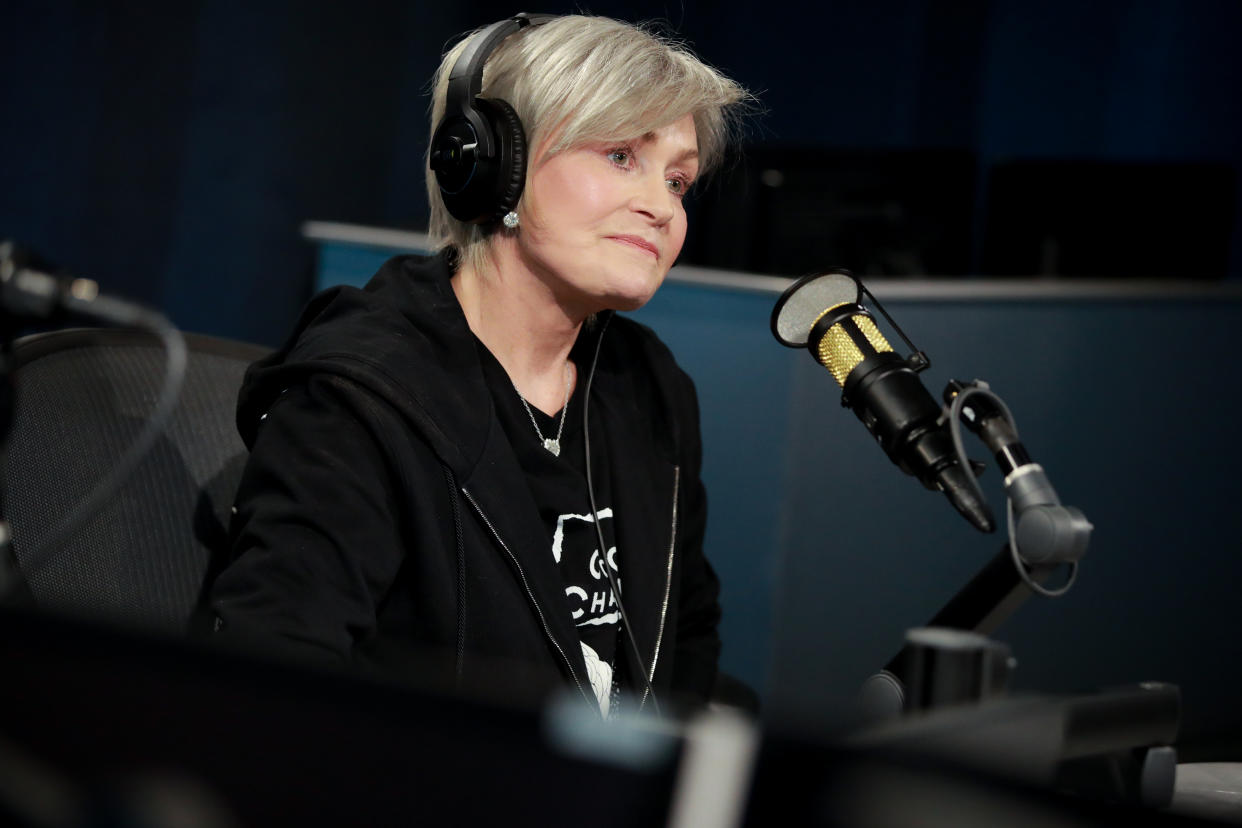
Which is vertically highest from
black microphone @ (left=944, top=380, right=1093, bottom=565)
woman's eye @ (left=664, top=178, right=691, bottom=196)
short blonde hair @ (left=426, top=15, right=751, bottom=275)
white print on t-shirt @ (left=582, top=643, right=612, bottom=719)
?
short blonde hair @ (left=426, top=15, right=751, bottom=275)

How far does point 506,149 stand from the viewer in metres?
1.34

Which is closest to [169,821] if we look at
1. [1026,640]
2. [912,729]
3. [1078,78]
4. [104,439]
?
[912,729]

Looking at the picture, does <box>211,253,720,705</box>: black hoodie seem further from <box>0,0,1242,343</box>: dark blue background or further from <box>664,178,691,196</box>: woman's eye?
<box>0,0,1242,343</box>: dark blue background

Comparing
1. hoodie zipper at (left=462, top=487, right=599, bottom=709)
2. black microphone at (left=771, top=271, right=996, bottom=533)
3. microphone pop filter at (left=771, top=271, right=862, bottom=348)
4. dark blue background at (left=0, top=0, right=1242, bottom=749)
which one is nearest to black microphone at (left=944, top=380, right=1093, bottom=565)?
black microphone at (left=771, top=271, right=996, bottom=533)

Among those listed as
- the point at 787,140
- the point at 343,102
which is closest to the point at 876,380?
the point at 343,102

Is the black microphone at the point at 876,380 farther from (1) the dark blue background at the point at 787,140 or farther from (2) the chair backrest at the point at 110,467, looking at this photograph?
(1) the dark blue background at the point at 787,140

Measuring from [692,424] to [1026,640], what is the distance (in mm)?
1241

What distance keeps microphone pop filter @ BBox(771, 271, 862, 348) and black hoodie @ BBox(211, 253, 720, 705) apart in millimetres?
331

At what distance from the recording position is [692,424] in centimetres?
161

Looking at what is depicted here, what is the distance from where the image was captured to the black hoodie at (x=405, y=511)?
107cm

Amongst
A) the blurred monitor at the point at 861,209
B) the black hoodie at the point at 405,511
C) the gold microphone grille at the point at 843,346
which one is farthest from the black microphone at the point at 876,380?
the blurred monitor at the point at 861,209

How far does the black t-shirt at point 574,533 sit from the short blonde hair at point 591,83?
192mm

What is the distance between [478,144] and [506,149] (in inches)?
1.5

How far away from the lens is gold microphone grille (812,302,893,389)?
3.14 feet
